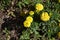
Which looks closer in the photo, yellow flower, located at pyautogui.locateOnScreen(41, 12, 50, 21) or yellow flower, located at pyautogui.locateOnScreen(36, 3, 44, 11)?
yellow flower, located at pyautogui.locateOnScreen(41, 12, 50, 21)

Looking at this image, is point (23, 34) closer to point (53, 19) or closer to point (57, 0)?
point (53, 19)

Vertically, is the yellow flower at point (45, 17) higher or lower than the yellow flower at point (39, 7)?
lower

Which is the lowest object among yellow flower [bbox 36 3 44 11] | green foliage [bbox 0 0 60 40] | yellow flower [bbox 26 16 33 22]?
green foliage [bbox 0 0 60 40]

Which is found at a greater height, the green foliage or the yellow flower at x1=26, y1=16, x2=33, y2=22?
the yellow flower at x1=26, y1=16, x2=33, y2=22

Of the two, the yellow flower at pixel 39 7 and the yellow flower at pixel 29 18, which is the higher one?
the yellow flower at pixel 39 7

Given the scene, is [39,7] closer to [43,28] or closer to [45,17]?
[45,17]

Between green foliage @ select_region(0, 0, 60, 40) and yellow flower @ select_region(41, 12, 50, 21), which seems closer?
yellow flower @ select_region(41, 12, 50, 21)

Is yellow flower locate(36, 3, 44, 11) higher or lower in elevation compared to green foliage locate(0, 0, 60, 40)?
higher

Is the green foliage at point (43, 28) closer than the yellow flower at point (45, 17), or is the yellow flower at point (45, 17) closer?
the yellow flower at point (45, 17)

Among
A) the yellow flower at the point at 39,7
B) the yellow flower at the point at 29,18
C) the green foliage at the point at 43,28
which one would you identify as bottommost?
the green foliage at the point at 43,28

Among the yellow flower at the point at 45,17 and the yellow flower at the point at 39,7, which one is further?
the yellow flower at the point at 39,7

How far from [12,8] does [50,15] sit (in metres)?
0.75

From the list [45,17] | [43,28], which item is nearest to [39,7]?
[45,17]

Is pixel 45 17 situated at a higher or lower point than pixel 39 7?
lower
